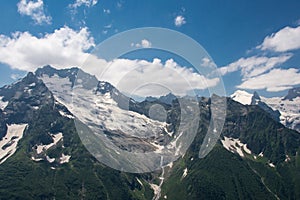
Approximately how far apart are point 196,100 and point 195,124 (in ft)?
9.56

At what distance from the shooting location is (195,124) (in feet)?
119

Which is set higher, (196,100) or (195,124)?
(196,100)

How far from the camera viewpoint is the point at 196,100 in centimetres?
3791
